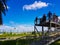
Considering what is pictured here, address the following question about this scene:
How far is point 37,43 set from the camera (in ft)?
79.6

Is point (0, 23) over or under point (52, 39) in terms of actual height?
over

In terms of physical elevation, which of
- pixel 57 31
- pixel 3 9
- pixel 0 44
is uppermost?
pixel 3 9

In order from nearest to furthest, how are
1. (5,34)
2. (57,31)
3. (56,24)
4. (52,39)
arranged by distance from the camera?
(52,39) < (57,31) < (56,24) < (5,34)

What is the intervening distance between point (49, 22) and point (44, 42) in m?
5.82

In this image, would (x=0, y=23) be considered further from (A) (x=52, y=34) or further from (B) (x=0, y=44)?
(A) (x=52, y=34)

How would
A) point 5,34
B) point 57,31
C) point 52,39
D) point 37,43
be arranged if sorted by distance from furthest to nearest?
point 5,34 < point 57,31 < point 52,39 < point 37,43

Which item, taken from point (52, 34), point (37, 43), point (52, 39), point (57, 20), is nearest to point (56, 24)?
point (57, 20)

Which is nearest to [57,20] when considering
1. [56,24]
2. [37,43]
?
[56,24]

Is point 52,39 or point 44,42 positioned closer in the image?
point 44,42

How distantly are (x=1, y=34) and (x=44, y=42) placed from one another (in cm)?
2633

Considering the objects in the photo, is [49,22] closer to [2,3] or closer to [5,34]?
[2,3]

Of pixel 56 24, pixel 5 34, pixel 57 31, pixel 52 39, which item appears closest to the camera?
pixel 52 39

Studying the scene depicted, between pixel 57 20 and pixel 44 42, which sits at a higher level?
pixel 57 20

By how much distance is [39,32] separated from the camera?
33781 mm
